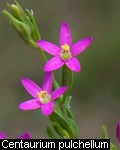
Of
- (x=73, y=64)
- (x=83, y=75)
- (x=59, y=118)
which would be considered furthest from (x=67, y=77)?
(x=83, y=75)

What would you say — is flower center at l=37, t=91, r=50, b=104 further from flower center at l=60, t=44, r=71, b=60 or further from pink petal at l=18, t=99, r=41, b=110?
flower center at l=60, t=44, r=71, b=60

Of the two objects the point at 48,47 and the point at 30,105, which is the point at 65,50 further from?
the point at 30,105

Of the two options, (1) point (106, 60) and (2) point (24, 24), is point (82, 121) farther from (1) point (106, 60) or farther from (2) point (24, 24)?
(2) point (24, 24)

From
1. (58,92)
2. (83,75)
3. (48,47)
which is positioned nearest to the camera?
(58,92)

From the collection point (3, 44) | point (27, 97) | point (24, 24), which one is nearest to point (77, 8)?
point (3, 44)

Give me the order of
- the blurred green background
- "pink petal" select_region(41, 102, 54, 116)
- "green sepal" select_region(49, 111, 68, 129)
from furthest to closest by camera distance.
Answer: the blurred green background, "green sepal" select_region(49, 111, 68, 129), "pink petal" select_region(41, 102, 54, 116)

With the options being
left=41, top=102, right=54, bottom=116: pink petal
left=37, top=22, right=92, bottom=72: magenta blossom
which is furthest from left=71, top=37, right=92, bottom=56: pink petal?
left=41, top=102, right=54, bottom=116: pink petal
